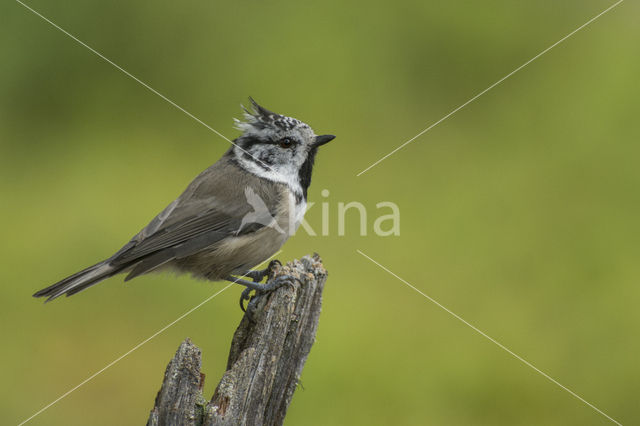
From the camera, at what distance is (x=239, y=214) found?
152 inches

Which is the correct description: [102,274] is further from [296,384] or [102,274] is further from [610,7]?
[610,7]

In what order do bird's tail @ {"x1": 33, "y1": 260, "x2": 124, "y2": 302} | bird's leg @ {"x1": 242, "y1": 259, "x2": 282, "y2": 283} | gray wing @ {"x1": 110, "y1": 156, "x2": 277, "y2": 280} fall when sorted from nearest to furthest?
bird's tail @ {"x1": 33, "y1": 260, "x2": 124, "y2": 302}
gray wing @ {"x1": 110, "y1": 156, "x2": 277, "y2": 280}
bird's leg @ {"x1": 242, "y1": 259, "x2": 282, "y2": 283}

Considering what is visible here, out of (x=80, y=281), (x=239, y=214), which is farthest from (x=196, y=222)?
(x=80, y=281)

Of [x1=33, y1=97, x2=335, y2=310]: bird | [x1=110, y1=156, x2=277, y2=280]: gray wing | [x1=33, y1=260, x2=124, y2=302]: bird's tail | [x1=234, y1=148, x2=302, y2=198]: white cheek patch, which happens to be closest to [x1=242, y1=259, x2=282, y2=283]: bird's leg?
[x1=33, y1=97, x2=335, y2=310]: bird

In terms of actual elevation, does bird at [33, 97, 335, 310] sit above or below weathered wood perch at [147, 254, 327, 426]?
above

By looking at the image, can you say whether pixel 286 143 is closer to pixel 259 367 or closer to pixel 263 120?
pixel 263 120

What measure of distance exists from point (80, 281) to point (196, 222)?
0.80 m

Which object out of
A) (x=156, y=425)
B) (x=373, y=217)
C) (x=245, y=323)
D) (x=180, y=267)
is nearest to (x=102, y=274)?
(x=180, y=267)

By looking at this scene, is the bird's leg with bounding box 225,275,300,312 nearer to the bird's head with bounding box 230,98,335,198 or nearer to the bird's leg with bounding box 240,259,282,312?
the bird's leg with bounding box 240,259,282,312

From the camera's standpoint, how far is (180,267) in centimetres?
388

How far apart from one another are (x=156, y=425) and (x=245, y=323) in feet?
3.05

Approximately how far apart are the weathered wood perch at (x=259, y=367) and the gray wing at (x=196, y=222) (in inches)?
22.8

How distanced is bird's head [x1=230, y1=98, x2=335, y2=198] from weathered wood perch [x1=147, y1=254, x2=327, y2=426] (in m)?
0.84

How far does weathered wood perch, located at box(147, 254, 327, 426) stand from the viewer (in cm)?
254
